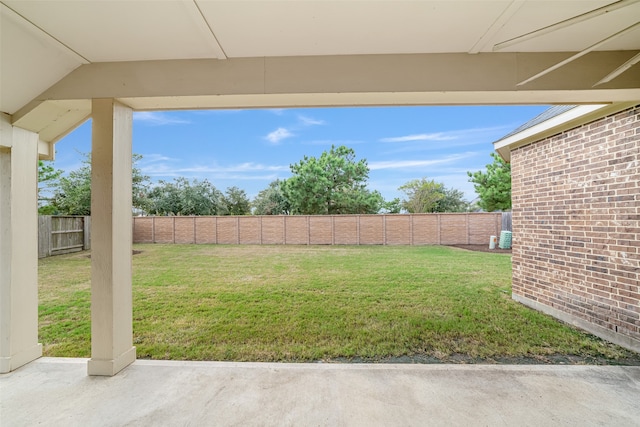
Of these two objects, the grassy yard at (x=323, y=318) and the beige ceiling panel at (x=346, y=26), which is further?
the grassy yard at (x=323, y=318)

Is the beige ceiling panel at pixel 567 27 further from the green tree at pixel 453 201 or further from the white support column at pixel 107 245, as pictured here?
the green tree at pixel 453 201

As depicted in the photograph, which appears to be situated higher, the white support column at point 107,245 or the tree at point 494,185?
the tree at point 494,185

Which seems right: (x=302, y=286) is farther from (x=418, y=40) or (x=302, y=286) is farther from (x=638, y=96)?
(x=638, y=96)

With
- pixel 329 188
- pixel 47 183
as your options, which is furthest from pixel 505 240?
pixel 47 183

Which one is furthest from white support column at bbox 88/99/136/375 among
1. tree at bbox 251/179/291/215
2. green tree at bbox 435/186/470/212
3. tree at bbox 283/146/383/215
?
green tree at bbox 435/186/470/212

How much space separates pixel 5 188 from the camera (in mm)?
2559

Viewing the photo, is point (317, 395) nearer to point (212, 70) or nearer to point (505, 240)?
point (212, 70)

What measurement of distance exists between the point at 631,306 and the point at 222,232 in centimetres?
1487

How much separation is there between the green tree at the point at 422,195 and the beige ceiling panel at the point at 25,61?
79.4 ft

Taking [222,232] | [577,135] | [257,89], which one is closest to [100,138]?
[257,89]

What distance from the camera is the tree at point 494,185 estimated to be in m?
17.4

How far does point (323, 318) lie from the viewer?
160 inches

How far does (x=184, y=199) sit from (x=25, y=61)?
2222 centimetres

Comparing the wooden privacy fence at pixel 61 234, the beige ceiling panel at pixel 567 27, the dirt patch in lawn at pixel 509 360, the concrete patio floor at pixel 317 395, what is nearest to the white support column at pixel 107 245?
the concrete patio floor at pixel 317 395
